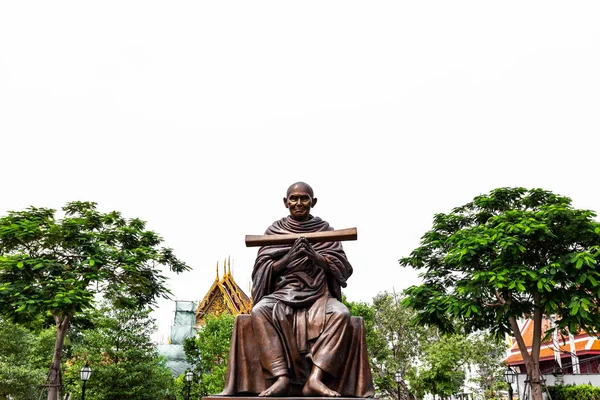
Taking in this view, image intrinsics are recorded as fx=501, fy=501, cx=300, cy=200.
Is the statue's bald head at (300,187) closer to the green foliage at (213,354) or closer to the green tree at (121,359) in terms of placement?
the green tree at (121,359)

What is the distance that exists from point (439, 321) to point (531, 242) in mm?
4698

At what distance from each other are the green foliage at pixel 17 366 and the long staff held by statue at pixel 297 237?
21.7 metres

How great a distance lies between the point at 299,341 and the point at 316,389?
49 cm

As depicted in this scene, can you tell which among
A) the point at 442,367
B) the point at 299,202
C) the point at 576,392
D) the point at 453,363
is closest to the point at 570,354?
the point at 453,363

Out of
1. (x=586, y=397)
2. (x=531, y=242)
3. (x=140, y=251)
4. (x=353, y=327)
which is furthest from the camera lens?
(x=586, y=397)

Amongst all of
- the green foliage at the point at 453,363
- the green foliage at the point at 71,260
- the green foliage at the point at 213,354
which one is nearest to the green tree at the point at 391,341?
the green foliage at the point at 453,363

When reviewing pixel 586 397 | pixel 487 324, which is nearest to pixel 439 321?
pixel 487 324

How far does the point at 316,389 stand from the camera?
13.6ft

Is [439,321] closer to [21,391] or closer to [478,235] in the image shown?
[478,235]

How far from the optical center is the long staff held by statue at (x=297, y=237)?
4822 millimetres

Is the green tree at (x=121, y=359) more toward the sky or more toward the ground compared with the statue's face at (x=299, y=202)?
more toward the ground

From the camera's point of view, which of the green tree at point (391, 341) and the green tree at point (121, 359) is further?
the green tree at point (391, 341)

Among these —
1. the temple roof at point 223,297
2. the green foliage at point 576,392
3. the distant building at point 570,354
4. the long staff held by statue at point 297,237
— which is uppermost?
the temple roof at point 223,297

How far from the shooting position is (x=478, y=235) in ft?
55.0
